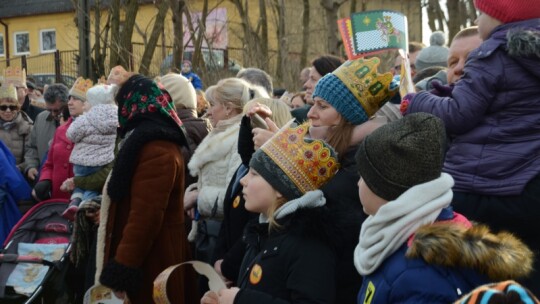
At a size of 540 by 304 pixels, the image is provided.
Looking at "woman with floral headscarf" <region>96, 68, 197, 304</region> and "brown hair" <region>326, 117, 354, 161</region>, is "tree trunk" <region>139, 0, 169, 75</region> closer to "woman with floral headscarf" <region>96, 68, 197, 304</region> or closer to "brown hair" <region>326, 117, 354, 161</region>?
"woman with floral headscarf" <region>96, 68, 197, 304</region>

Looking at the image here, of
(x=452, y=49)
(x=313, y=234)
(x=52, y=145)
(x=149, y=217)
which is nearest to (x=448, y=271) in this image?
(x=313, y=234)

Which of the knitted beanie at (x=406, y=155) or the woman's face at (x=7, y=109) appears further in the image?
the woman's face at (x=7, y=109)

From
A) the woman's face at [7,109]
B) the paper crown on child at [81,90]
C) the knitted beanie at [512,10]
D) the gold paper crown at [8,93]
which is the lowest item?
the woman's face at [7,109]

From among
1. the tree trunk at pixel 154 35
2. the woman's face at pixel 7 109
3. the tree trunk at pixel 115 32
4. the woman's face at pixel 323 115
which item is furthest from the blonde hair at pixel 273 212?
the tree trunk at pixel 115 32

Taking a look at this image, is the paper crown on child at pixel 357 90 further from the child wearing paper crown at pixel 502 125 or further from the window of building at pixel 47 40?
the window of building at pixel 47 40

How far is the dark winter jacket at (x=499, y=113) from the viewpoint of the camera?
131 inches

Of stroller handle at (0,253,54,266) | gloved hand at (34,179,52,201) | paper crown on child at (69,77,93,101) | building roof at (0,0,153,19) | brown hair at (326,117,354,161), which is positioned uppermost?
building roof at (0,0,153,19)

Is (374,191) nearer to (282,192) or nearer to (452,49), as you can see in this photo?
(282,192)

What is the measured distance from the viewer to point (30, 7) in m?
42.4

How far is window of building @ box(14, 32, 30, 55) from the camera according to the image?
43.5 m

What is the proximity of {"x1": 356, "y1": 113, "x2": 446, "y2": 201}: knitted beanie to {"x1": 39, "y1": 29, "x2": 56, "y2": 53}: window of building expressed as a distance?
41900mm

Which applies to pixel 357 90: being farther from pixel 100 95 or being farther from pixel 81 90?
pixel 81 90

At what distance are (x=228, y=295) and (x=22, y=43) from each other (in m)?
43.5

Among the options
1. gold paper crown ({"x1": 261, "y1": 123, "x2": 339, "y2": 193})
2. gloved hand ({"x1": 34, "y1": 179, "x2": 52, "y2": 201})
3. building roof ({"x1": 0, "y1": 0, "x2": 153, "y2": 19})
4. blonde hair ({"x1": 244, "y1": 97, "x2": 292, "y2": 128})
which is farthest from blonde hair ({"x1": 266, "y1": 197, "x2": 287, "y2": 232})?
building roof ({"x1": 0, "y1": 0, "x2": 153, "y2": 19})
